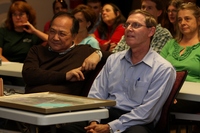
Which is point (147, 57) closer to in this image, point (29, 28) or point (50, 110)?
point (50, 110)

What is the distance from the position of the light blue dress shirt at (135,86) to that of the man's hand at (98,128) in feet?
0.13

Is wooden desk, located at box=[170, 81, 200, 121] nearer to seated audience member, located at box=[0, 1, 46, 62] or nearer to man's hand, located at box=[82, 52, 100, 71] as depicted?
man's hand, located at box=[82, 52, 100, 71]

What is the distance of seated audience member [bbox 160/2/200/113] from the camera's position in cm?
427

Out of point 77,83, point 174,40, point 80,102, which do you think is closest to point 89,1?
point 174,40

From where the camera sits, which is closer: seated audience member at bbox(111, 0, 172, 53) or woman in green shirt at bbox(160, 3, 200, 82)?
woman in green shirt at bbox(160, 3, 200, 82)

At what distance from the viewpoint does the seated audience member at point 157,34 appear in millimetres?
4742

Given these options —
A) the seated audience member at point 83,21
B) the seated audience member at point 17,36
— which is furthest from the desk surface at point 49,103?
the seated audience member at point 17,36

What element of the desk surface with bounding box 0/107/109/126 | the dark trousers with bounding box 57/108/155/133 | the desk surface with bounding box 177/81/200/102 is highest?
the desk surface with bounding box 0/107/109/126

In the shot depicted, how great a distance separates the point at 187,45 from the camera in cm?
445

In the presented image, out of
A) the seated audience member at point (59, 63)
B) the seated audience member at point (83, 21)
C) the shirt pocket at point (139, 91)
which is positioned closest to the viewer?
the shirt pocket at point (139, 91)

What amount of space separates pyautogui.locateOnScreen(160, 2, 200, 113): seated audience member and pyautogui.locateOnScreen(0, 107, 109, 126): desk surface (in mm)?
1648

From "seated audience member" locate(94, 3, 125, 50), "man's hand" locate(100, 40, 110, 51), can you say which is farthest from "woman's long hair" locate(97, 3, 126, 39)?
"man's hand" locate(100, 40, 110, 51)

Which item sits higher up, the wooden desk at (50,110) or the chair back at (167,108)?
the wooden desk at (50,110)

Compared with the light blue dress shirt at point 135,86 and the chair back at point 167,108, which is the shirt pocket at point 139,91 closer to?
the light blue dress shirt at point 135,86
